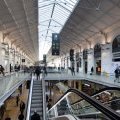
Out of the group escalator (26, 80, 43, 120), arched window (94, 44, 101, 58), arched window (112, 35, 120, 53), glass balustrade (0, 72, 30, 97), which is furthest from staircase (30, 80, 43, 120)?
arched window (94, 44, 101, 58)

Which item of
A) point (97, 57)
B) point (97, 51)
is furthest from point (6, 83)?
point (97, 57)

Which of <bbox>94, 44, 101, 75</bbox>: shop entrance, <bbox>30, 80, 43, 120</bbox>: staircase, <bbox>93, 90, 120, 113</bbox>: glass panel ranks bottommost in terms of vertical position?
<bbox>30, 80, 43, 120</bbox>: staircase

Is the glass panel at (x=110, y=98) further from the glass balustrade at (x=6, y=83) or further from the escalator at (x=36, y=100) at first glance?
the escalator at (x=36, y=100)

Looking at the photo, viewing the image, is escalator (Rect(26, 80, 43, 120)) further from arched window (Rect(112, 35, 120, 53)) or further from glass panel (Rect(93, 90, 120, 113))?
arched window (Rect(112, 35, 120, 53))

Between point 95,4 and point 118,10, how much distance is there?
244 cm

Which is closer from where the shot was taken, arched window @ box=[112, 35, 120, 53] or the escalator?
the escalator

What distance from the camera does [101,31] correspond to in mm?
36719

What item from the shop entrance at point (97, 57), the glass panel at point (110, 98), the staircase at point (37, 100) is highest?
the shop entrance at point (97, 57)

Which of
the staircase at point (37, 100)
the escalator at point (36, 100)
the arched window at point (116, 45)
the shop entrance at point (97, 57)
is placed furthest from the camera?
the shop entrance at point (97, 57)

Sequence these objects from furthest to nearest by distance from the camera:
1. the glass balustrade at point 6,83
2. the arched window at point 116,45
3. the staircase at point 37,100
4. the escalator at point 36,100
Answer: the arched window at point 116,45, the staircase at point 37,100, the escalator at point 36,100, the glass balustrade at point 6,83

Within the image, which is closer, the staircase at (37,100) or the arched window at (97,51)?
the staircase at (37,100)

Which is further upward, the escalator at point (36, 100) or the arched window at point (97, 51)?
the arched window at point (97, 51)

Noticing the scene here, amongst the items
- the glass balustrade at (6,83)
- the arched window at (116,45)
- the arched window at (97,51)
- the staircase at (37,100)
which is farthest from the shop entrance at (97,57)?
the glass balustrade at (6,83)

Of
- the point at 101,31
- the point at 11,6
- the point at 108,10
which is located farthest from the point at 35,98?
the point at 101,31
